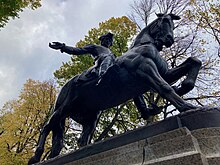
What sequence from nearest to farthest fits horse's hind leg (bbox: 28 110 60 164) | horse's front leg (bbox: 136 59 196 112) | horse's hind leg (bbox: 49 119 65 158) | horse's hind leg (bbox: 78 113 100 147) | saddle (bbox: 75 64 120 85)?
1. horse's front leg (bbox: 136 59 196 112)
2. saddle (bbox: 75 64 120 85)
3. horse's hind leg (bbox: 28 110 60 164)
4. horse's hind leg (bbox: 49 119 65 158)
5. horse's hind leg (bbox: 78 113 100 147)

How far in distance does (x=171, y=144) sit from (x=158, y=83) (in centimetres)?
120

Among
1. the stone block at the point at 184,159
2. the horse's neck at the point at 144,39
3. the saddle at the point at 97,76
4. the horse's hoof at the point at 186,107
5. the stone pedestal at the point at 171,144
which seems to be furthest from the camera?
the horse's neck at the point at 144,39

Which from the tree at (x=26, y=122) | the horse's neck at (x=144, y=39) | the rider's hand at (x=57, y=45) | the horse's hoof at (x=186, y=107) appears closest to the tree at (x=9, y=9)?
the rider's hand at (x=57, y=45)

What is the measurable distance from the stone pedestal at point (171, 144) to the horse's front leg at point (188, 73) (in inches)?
35.9

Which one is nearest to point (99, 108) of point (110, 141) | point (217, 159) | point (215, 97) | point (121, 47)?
point (110, 141)

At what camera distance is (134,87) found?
5027 millimetres

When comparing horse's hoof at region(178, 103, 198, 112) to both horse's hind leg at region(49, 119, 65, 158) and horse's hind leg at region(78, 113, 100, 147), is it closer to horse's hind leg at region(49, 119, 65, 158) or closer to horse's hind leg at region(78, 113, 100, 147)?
horse's hind leg at region(78, 113, 100, 147)

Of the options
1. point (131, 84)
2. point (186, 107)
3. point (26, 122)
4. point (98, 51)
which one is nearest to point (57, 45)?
point (98, 51)

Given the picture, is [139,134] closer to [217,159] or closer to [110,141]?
[110,141]

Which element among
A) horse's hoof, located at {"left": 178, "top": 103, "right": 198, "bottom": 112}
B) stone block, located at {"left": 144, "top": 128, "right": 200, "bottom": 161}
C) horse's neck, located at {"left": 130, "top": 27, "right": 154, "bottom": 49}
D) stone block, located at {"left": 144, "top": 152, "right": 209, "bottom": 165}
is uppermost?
horse's neck, located at {"left": 130, "top": 27, "right": 154, "bottom": 49}

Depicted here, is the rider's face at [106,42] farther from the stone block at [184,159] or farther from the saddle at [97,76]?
the stone block at [184,159]

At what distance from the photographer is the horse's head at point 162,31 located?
5.09 m

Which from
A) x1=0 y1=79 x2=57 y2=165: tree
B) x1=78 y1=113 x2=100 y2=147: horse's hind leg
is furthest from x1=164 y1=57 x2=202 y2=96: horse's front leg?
x1=0 y1=79 x2=57 y2=165: tree

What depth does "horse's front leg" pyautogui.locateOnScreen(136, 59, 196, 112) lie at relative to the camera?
405cm
